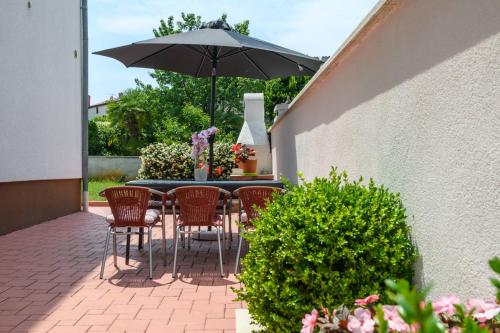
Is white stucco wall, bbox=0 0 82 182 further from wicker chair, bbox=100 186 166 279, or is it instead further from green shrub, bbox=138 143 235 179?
wicker chair, bbox=100 186 166 279

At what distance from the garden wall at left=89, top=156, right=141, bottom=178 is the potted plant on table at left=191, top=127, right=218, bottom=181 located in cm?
1463

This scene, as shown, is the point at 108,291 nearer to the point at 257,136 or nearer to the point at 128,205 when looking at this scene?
the point at 128,205

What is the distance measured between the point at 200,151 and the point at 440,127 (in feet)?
12.6

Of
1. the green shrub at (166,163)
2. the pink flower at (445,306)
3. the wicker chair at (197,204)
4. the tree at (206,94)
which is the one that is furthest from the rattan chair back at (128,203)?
the tree at (206,94)

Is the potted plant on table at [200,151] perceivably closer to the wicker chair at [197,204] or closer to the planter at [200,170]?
the planter at [200,170]

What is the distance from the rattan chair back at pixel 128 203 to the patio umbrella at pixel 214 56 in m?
1.87

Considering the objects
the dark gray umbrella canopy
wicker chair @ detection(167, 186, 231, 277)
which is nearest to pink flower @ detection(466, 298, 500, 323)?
wicker chair @ detection(167, 186, 231, 277)

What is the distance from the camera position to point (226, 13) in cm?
2939

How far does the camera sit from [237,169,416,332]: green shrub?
2.15 meters

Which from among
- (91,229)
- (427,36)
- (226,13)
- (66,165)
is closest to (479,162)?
(427,36)

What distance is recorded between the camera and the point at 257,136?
506 inches

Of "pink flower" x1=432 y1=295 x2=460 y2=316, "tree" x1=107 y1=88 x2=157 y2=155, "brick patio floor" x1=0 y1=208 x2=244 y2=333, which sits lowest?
"brick patio floor" x1=0 y1=208 x2=244 y2=333

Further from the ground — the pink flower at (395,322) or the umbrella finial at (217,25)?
the umbrella finial at (217,25)

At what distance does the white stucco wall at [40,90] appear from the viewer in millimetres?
6910
